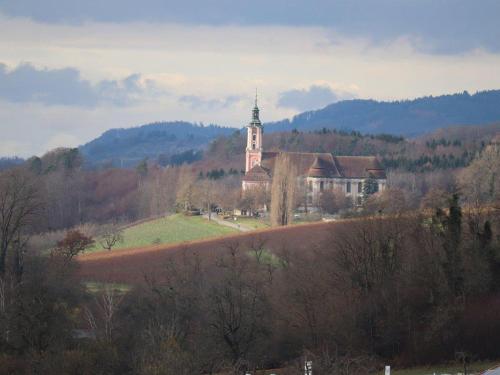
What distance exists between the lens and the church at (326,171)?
11469cm

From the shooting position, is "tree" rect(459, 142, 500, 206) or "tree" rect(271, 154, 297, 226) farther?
"tree" rect(271, 154, 297, 226)

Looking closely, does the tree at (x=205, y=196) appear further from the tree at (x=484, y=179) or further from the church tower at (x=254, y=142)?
the tree at (x=484, y=179)

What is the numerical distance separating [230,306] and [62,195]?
85060mm

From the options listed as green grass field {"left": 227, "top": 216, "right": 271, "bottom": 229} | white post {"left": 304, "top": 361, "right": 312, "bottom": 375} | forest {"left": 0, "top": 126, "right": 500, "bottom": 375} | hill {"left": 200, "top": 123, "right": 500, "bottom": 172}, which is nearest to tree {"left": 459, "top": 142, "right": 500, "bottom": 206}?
green grass field {"left": 227, "top": 216, "right": 271, "bottom": 229}

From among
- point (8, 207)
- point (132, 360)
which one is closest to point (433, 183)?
point (8, 207)

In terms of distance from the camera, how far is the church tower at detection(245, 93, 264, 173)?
124125 mm

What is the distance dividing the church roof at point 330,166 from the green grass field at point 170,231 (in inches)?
807

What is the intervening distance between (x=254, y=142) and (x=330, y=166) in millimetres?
11680

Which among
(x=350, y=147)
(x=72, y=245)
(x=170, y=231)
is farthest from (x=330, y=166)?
(x=72, y=245)

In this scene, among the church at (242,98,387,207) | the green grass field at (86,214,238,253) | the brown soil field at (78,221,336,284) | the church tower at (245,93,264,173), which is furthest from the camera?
the church tower at (245,93,264,173)

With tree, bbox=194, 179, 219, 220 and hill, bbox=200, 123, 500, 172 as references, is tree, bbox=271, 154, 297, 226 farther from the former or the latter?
hill, bbox=200, 123, 500, 172

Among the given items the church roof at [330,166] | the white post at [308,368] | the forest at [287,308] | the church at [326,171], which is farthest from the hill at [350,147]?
the white post at [308,368]

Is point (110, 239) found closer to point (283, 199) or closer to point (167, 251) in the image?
point (283, 199)

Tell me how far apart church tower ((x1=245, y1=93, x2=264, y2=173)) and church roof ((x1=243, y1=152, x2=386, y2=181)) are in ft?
4.00
